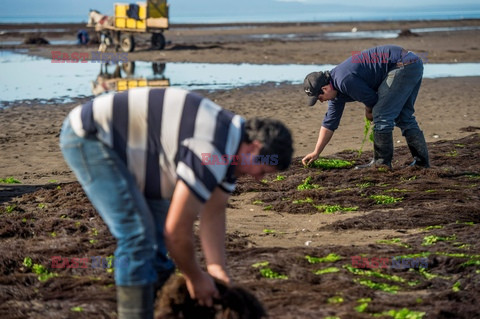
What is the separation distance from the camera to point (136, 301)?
3.42m

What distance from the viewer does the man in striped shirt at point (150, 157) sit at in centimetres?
330

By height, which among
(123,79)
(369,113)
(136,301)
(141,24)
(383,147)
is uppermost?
(141,24)

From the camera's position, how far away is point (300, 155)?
400 inches

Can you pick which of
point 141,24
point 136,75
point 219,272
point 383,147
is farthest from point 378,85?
point 141,24

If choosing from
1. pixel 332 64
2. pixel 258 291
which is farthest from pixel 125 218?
pixel 332 64

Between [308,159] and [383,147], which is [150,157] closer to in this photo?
[383,147]

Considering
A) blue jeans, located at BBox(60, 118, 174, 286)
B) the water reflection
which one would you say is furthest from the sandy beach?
the water reflection

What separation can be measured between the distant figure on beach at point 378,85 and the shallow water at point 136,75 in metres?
10.3

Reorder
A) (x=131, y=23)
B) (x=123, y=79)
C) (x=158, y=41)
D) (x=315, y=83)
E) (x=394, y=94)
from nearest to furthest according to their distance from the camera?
(x=315, y=83) → (x=394, y=94) → (x=123, y=79) → (x=131, y=23) → (x=158, y=41)

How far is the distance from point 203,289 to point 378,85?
486 centimetres

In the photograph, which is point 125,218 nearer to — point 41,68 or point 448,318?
point 448,318

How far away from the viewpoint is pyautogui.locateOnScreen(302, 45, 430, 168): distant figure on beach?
25.1 feet

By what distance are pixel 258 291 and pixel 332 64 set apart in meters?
20.5

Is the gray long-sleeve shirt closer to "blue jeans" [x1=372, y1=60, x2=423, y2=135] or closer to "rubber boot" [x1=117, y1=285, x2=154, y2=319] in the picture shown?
"blue jeans" [x1=372, y1=60, x2=423, y2=135]
